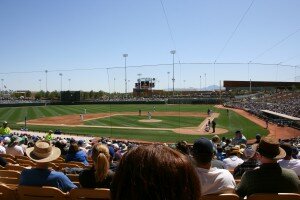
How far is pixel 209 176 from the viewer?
415cm

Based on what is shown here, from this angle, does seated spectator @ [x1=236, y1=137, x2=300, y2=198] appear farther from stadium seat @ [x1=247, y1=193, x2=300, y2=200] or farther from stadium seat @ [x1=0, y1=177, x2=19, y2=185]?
stadium seat @ [x1=0, y1=177, x2=19, y2=185]

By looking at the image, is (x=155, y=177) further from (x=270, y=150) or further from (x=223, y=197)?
(x=270, y=150)

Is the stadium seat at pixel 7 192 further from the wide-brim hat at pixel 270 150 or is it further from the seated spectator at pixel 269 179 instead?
the wide-brim hat at pixel 270 150

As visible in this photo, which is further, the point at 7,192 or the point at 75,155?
the point at 75,155

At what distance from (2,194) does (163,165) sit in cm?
380

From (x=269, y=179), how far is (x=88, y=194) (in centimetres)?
228

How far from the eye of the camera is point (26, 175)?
470 cm

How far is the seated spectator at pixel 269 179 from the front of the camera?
4102 mm

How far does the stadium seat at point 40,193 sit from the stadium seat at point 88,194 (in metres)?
0.12

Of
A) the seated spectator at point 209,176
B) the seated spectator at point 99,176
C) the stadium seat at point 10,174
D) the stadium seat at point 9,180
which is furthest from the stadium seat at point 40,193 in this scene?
the seated spectator at point 209,176

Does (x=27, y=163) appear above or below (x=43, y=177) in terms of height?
below

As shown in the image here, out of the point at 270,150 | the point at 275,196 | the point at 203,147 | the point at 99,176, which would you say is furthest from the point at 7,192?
the point at 270,150

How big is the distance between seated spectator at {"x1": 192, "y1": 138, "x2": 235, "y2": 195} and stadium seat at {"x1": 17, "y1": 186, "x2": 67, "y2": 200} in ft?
5.74

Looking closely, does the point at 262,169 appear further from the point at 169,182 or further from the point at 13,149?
the point at 13,149
